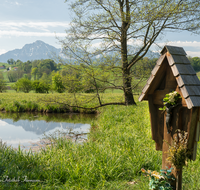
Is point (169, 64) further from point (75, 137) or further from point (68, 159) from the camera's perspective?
point (75, 137)

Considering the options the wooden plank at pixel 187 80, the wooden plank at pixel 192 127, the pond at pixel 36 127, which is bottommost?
the pond at pixel 36 127

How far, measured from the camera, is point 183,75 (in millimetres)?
2365

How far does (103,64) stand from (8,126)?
6.96 m

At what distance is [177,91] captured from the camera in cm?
249

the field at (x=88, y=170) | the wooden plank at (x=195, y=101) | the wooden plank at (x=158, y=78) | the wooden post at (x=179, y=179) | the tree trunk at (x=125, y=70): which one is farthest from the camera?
the tree trunk at (x=125, y=70)

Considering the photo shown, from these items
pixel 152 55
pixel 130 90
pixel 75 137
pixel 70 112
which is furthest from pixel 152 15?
pixel 70 112

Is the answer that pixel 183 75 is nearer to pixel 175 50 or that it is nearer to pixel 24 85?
pixel 175 50

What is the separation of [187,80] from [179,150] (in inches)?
36.3

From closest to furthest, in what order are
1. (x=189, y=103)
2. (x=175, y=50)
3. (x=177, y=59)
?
(x=189, y=103), (x=177, y=59), (x=175, y=50)

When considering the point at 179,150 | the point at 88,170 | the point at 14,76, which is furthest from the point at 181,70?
the point at 14,76

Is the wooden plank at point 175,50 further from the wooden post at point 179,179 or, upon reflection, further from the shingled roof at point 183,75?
the wooden post at point 179,179

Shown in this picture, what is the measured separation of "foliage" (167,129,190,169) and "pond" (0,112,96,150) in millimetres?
6001

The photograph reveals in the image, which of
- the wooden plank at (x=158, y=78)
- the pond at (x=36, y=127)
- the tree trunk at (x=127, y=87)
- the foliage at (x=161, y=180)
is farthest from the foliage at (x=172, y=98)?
the tree trunk at (x=127, y=87)

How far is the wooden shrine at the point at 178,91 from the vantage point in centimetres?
230
